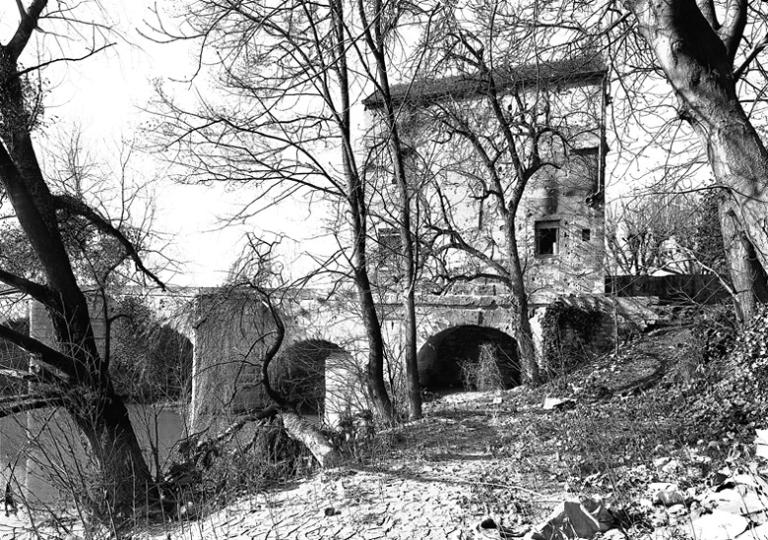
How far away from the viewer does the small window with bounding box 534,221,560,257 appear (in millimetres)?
18744

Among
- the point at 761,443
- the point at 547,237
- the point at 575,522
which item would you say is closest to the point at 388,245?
the point at 761,443

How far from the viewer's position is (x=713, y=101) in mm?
5133

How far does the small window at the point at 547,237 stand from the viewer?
61.5ft

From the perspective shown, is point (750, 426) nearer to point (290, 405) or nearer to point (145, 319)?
point (290, 405)

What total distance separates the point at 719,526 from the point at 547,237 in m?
16.0

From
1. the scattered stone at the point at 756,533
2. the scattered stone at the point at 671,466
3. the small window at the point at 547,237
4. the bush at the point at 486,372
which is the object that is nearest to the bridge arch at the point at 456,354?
the bush at the point at 486,372

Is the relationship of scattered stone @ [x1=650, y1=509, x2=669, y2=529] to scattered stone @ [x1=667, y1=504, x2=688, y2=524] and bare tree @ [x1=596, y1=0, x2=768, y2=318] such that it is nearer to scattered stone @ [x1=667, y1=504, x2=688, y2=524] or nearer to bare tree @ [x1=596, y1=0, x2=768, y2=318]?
scattered stone @ [x1=667, y1=504, x2=688, y2=524]

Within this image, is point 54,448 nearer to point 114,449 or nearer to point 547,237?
point 114,449

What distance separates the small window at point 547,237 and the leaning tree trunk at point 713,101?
13532 millimetres

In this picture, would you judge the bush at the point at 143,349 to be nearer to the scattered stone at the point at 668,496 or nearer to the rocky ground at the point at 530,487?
the rocky ground at the point at 530,487

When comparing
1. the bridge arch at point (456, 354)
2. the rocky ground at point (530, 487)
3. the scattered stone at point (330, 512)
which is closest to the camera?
the rocky ground at point (530, 487)

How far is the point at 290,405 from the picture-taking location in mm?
10359

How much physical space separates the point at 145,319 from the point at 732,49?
1221cm

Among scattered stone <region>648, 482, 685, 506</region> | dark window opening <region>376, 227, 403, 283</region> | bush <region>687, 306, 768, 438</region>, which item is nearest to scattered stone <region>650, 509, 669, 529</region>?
scattered stone <region>648, 482, 685, 506</region>
